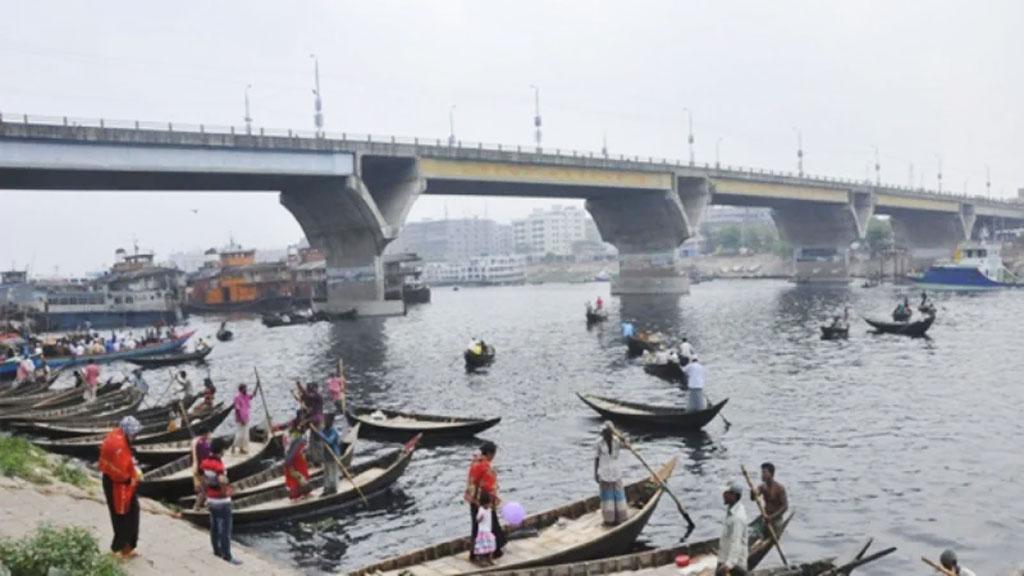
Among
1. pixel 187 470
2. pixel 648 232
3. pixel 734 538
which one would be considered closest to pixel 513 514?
pixel 734 538

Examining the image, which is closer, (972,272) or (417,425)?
(417,425)

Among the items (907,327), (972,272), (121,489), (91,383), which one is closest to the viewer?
(121,489)

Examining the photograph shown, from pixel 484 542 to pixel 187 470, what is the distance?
9414 millimetres

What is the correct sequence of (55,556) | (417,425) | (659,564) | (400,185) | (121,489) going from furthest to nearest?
(400,185) → (417,425) → (659,564) → (121,489) → (55,556)

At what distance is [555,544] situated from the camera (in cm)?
1365

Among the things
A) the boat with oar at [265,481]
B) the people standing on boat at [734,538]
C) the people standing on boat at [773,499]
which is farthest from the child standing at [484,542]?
the boat with oar at [265,481]

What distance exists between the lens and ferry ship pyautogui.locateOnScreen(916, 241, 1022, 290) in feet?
308

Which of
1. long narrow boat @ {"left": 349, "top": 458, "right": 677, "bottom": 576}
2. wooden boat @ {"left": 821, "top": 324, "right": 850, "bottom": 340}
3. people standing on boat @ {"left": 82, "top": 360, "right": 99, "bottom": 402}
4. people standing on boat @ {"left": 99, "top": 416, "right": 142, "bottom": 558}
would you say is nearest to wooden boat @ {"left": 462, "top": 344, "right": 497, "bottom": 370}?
people standing on boat @ {"left": 82, "top": 360, "right": 99, "bottom": 402}

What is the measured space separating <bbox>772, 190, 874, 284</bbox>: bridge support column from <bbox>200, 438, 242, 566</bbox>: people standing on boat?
117m

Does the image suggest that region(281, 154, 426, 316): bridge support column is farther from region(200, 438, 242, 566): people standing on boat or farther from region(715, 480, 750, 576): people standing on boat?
region(715, 480, 750, 576): people standing on boat

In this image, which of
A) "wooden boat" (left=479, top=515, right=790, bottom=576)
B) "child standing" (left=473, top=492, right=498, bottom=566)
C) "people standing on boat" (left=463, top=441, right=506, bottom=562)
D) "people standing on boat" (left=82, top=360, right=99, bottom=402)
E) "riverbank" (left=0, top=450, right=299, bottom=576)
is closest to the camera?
"wooden boat" (left=479, top=515, right=790, bottom=576)

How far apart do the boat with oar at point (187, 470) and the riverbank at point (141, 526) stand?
112cm

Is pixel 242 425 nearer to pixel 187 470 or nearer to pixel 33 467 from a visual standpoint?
pixel 187 470

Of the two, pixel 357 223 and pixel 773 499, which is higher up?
pixel 357 223
